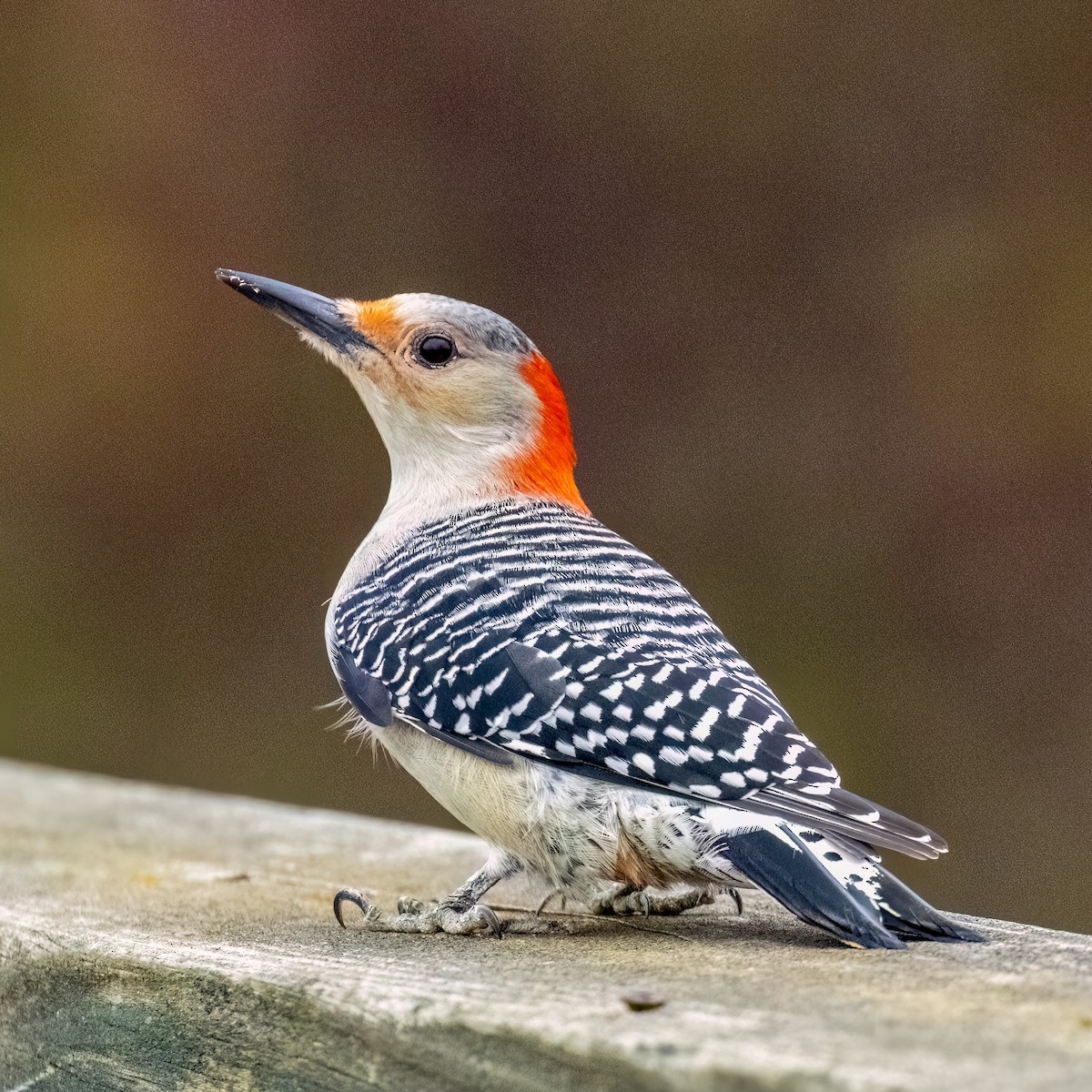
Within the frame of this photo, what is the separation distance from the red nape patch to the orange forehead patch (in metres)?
0.31

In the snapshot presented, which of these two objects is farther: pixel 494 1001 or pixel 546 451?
pixel 546 451

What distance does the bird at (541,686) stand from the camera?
241 centimetres

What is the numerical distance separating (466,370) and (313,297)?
0.41m

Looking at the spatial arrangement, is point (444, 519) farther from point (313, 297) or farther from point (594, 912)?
point (594, 912)

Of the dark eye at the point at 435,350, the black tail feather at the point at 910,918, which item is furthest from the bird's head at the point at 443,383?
the black tail feather at the point at 910,918

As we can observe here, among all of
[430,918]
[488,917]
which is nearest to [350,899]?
[430,918]

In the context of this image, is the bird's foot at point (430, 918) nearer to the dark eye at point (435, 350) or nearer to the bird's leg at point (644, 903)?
the bird's leg at point (644, 903)

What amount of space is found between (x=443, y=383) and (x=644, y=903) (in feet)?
4.30

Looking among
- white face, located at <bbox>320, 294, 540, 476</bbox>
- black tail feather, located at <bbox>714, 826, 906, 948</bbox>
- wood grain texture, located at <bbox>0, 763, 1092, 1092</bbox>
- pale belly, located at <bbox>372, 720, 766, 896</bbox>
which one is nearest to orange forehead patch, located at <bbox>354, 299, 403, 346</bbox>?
white face, located at <bbox>320, 294, 540, 476</bbox>

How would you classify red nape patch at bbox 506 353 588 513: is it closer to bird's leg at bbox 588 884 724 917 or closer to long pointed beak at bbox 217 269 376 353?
long pointed beak at bbox 217 269 376 353

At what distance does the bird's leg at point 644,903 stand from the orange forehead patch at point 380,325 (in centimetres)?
140

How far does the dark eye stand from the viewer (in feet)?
11.3

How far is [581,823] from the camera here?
2.60m

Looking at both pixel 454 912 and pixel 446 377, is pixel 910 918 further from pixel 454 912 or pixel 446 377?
pixel 446 377
